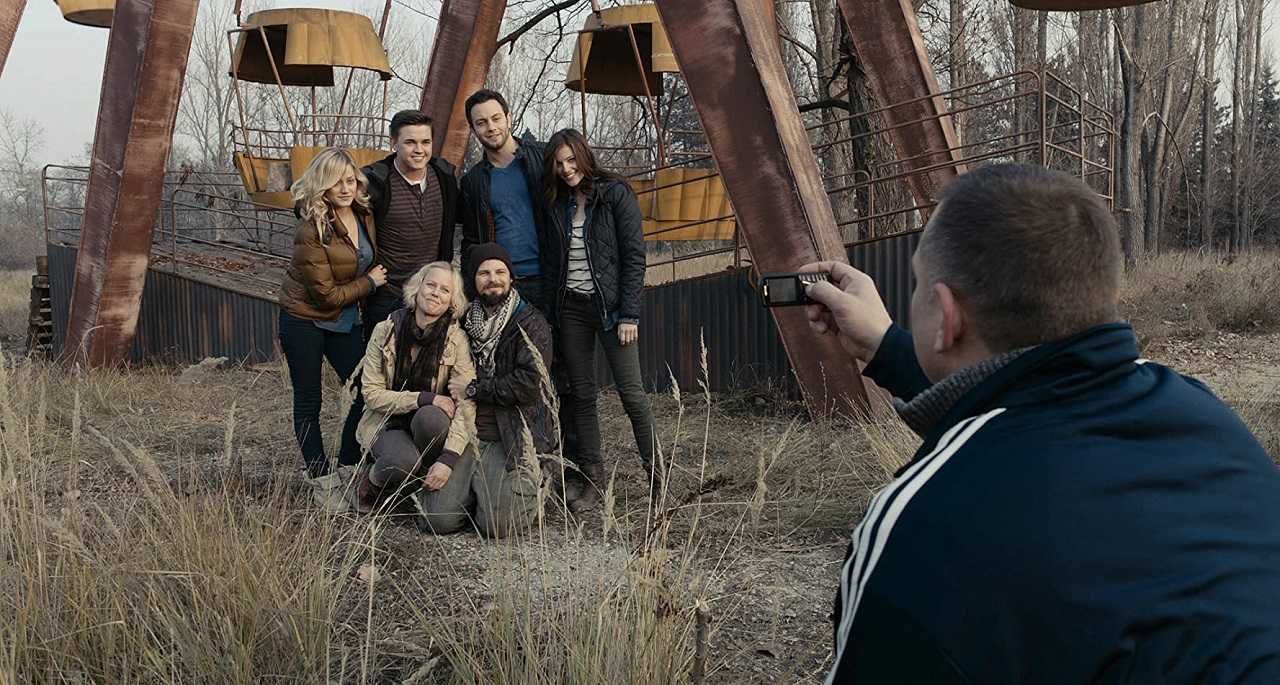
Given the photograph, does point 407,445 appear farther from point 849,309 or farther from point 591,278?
point 849,309

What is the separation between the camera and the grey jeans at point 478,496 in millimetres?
4383

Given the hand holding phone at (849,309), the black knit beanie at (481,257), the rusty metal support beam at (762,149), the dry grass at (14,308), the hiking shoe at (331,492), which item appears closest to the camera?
the hand holding phone at (849,309)

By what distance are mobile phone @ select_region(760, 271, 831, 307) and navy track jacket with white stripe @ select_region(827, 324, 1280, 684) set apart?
3.37 ft

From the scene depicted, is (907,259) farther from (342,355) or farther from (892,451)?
(342,355)

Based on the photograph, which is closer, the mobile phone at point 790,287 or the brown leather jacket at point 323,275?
the mobile phone at point 790,287

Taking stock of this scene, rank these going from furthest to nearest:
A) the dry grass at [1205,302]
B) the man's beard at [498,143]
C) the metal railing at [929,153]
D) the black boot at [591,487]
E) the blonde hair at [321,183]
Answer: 1. the dry grass at [1205,302]
2. the metal railing at [929,153]
3. the man's beard at [498,143]
4. the black boot at [591,487]
5. the blonde hair at [321,183]

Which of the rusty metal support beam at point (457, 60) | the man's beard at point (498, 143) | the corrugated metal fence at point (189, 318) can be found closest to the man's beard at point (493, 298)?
the man's beard at point (498, 143)

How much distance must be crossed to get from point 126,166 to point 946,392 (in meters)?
9.04

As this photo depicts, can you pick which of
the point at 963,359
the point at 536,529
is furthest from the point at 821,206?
the point at 963,359

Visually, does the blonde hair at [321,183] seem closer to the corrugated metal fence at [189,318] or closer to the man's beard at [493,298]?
the man's beard at [493,298]

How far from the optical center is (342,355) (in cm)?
520

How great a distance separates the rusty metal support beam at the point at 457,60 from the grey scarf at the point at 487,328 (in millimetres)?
4698

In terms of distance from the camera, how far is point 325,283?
493cm

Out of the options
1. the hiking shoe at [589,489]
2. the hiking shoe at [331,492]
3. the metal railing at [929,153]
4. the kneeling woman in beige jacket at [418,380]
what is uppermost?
the metal railing at [929,153]
